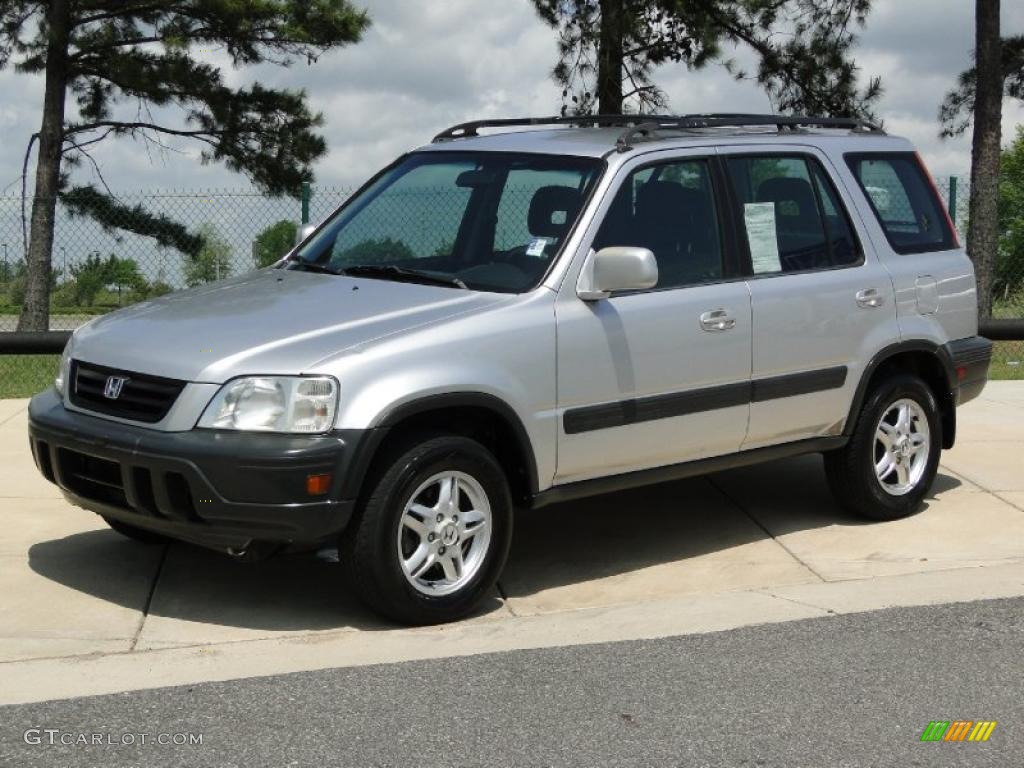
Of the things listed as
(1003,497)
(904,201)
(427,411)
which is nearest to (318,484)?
(427,411)

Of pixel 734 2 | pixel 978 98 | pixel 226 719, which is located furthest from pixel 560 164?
pixel 978 98

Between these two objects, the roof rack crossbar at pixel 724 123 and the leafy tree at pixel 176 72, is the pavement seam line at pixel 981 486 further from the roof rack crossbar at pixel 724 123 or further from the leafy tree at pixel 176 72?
the leafy tree at pixel 176 72

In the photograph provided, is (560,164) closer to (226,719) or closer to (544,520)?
(544,520)

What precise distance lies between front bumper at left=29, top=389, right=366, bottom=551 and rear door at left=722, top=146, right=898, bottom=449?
7.30ft

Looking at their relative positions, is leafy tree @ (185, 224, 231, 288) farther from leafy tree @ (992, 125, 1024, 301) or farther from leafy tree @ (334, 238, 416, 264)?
leafy tree @ (992, 125, 1024, 301)

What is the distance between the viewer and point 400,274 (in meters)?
6.70

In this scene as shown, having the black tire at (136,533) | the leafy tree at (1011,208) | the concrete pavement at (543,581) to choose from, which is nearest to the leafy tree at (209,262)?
the concrete pavement at (543,581)

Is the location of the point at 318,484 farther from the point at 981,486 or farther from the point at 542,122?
the point at 981,486

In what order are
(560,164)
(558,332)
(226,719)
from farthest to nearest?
1. (560,164)
2. (558,332)
3. (226,719)

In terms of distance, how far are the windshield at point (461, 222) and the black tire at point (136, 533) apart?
4.45 feet

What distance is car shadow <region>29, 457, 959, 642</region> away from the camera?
6406mm

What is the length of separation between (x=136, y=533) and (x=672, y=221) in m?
2.73

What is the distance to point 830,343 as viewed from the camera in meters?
7.39

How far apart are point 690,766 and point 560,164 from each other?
10.1 feet
